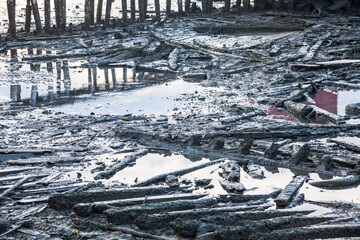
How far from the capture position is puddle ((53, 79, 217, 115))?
42.7ft

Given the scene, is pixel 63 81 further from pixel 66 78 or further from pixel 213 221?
pixel 213 221

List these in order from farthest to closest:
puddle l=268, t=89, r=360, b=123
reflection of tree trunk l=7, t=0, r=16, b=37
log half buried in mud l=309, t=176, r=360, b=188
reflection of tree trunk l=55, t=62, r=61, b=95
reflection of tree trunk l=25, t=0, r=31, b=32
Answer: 1. reflection of tree trunk l=25, t=0, r=31, b=32
2. reflection of tree trunk l=7, t=0, r=16, b=37
3. reflection of tree trunk l=55, t=62, r=61, b=95
4. puddle l=268, t=89, r=360, b=123
5. log half buried in mud l=309, t=176, r=360, b=188


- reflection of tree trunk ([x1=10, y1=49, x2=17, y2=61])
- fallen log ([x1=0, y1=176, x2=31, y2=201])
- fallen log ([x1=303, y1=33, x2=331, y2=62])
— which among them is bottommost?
fallen log ([x1=0, y1=176, x2=31, y2=201])

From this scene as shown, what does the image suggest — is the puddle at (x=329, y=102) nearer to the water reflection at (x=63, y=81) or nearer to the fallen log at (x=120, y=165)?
the fallen log at (x=120, y=165)

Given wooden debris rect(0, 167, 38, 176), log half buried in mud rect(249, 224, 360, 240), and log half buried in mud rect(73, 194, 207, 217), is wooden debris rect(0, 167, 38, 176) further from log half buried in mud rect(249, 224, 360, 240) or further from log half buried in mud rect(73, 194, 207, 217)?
log half buried in mud rect(249, 224, 360, 240)

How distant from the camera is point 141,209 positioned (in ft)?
20.8

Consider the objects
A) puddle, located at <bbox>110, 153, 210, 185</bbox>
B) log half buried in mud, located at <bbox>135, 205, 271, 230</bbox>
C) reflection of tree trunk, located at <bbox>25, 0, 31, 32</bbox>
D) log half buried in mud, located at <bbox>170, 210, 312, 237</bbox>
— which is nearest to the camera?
log half buried in mud, located at <bbox>170, 210, 312, 237</bbox>

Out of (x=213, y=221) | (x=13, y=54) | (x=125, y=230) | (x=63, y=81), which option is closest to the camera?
(x=213, y=221)

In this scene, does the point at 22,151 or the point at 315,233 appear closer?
the point at 315,233

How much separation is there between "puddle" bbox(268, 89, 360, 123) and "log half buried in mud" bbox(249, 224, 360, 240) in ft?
19.6

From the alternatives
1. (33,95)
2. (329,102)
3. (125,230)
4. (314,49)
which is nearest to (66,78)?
(33,95)

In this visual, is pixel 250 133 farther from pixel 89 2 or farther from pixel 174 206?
pixel 89 2

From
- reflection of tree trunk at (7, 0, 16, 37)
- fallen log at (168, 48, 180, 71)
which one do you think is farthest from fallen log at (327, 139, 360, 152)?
reflection of tree trunk at (7, 0, 16, 37)

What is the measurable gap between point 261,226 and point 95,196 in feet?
7.54
